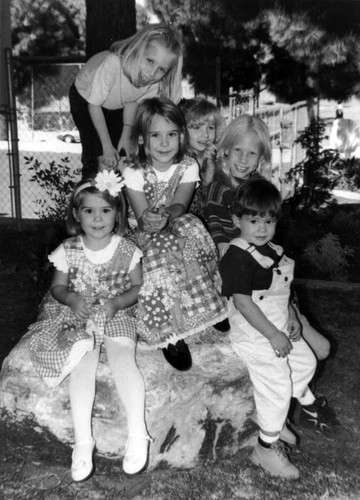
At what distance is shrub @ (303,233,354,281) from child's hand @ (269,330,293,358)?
3482mm

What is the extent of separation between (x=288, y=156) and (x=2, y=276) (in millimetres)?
6575

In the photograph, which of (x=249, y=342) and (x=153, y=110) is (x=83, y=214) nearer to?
(x=153, y=110)

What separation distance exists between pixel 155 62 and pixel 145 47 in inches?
3.5

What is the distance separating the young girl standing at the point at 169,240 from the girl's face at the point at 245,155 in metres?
0.19

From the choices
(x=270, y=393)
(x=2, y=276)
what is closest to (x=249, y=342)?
(x=270, y=393)

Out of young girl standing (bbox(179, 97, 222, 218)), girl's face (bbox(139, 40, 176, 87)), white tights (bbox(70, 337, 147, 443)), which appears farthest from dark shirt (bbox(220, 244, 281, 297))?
girl's face (bbox(139, 40, 176, 87))

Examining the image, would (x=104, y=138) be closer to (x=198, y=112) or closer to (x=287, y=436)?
(x=198, y=112)

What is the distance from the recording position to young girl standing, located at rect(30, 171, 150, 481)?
2.64 m

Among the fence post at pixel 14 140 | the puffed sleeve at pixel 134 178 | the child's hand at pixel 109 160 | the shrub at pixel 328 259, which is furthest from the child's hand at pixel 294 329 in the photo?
the fence post at pixel 14 140

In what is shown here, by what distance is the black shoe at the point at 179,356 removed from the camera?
9.23ft

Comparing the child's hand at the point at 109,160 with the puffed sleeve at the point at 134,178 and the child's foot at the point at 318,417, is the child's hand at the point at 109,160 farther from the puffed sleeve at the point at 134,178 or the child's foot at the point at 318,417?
the child's foot at the point at 318,417

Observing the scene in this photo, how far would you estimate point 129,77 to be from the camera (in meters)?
3.42

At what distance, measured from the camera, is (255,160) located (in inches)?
125

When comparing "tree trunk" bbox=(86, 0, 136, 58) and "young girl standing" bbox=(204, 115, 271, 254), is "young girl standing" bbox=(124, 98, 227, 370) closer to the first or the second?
"young girl standing" bbox=(204, 115, 271, 254)
